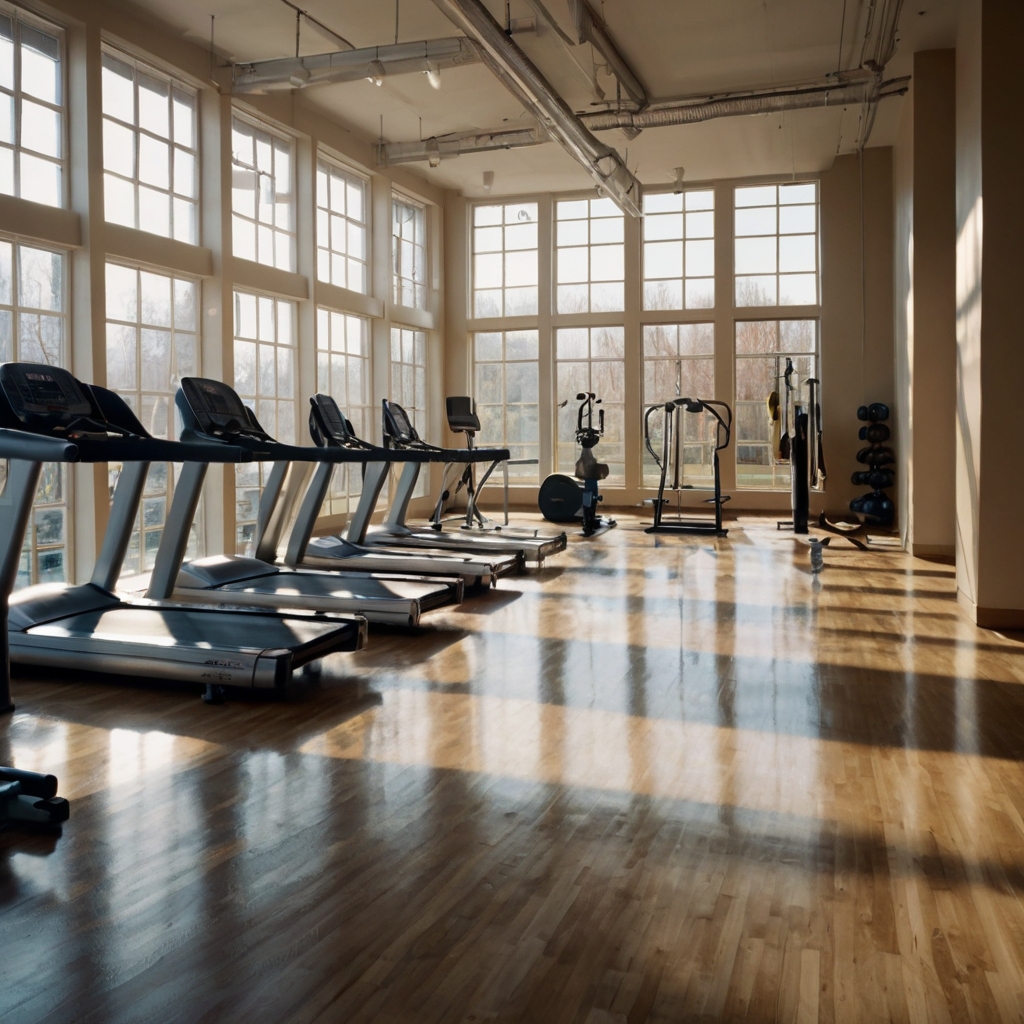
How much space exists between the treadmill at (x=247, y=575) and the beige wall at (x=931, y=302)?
469 centimetres

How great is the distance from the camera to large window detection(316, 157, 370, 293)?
10.4m

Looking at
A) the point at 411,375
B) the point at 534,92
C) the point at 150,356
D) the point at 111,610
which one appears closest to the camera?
the point at 111,610

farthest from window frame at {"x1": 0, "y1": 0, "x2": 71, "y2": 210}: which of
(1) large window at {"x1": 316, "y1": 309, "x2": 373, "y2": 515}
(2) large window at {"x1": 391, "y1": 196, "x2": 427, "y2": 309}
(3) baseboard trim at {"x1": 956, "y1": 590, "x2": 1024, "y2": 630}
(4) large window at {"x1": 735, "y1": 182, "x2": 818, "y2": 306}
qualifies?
(4) large window at {"x1": 735, "y1": 182, "x2": 818, "y2": 306}

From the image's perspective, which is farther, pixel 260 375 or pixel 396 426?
pixel 260 375

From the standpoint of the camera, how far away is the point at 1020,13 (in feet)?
17.9

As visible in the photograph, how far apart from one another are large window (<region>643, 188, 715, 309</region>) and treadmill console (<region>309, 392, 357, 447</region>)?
23.5 ft

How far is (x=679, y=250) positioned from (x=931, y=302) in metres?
5.13

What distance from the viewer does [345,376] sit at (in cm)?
1091

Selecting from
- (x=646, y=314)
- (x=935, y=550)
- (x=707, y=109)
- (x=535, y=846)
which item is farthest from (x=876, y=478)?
(x=535, y=846)

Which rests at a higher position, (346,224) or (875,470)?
(346,224)

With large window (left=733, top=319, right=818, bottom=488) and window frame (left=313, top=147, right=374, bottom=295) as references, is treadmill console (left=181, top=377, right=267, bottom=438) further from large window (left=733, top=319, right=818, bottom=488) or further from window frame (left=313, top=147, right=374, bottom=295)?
large window (left=733, top=319, right=818, bottom=488)

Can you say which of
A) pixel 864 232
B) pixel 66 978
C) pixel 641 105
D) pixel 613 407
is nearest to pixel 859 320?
pixel 864 232

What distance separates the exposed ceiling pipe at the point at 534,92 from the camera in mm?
6309

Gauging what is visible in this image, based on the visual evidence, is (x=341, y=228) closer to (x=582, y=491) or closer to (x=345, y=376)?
(x=345, y=376)
